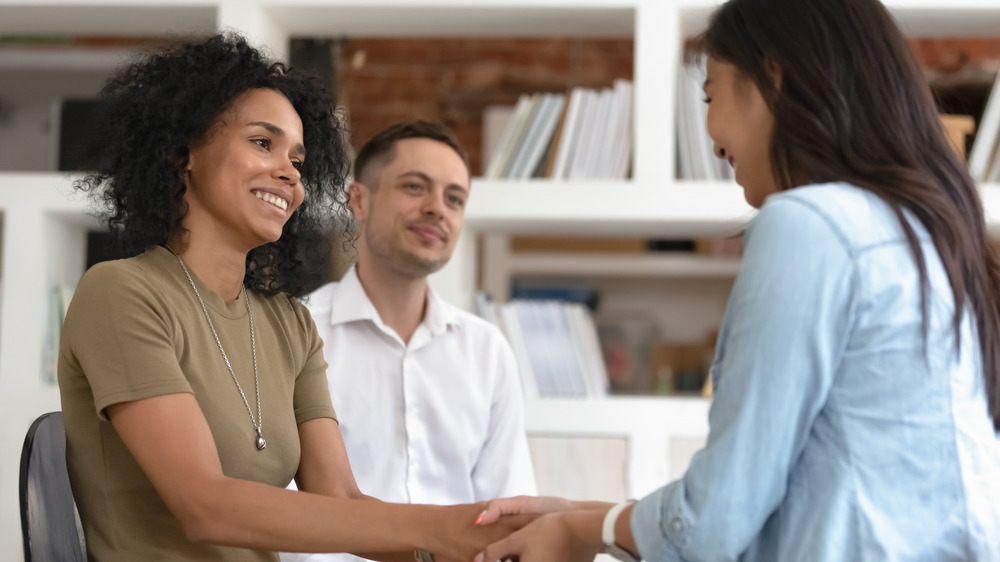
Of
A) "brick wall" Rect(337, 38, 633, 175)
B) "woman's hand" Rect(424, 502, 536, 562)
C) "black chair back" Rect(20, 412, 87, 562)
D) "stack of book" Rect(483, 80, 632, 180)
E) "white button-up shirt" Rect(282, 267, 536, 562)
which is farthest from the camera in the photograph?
"brick wall" Rect(337, 38, 633, 175)

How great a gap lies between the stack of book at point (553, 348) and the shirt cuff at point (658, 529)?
53.5 inches

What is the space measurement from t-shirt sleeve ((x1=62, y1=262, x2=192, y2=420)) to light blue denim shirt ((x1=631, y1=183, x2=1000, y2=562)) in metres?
0.60

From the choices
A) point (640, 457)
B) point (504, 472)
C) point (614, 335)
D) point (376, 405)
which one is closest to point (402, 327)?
point (376, 405)

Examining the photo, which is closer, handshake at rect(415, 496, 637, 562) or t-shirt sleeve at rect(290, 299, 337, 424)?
handshake at rect(415, 496, 637, 562)

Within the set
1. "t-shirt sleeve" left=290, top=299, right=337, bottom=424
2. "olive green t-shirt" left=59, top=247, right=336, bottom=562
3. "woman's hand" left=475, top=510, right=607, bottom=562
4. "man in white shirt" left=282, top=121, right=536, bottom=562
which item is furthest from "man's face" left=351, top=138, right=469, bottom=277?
"woman's hand" left=475, top=510, right=607, bottom=562

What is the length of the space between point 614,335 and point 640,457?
2.06 m

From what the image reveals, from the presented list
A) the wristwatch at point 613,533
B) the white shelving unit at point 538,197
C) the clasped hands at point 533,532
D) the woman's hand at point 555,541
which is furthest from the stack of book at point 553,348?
the wristwatch at point 613,533

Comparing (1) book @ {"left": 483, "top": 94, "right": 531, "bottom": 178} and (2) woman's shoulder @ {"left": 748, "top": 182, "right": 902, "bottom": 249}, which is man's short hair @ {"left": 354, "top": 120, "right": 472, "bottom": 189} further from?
(2) woman's shoulder @ {"left": 748, "top": 182, "right": 902, "bottom": 249}

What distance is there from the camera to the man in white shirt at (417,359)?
1.91 meters

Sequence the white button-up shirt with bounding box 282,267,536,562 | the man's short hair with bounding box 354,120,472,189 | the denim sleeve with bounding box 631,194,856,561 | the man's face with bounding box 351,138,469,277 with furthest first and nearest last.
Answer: the man's short hair with bounding box 354,120,472,189, the man's face with bounding box 351,138,469,277, the white button-up shirt with bounding box 282,267,536,562, the denim sleeve with bounding box 631,194,856,561

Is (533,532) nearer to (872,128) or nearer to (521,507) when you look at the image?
(521,507)

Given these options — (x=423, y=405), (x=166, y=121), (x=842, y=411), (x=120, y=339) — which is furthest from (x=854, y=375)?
(x=423, y=405)

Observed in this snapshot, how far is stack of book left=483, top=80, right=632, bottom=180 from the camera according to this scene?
2.33 m

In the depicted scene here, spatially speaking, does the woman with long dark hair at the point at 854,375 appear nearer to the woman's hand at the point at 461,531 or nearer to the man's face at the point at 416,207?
the woman's hand at the point at 461,531
